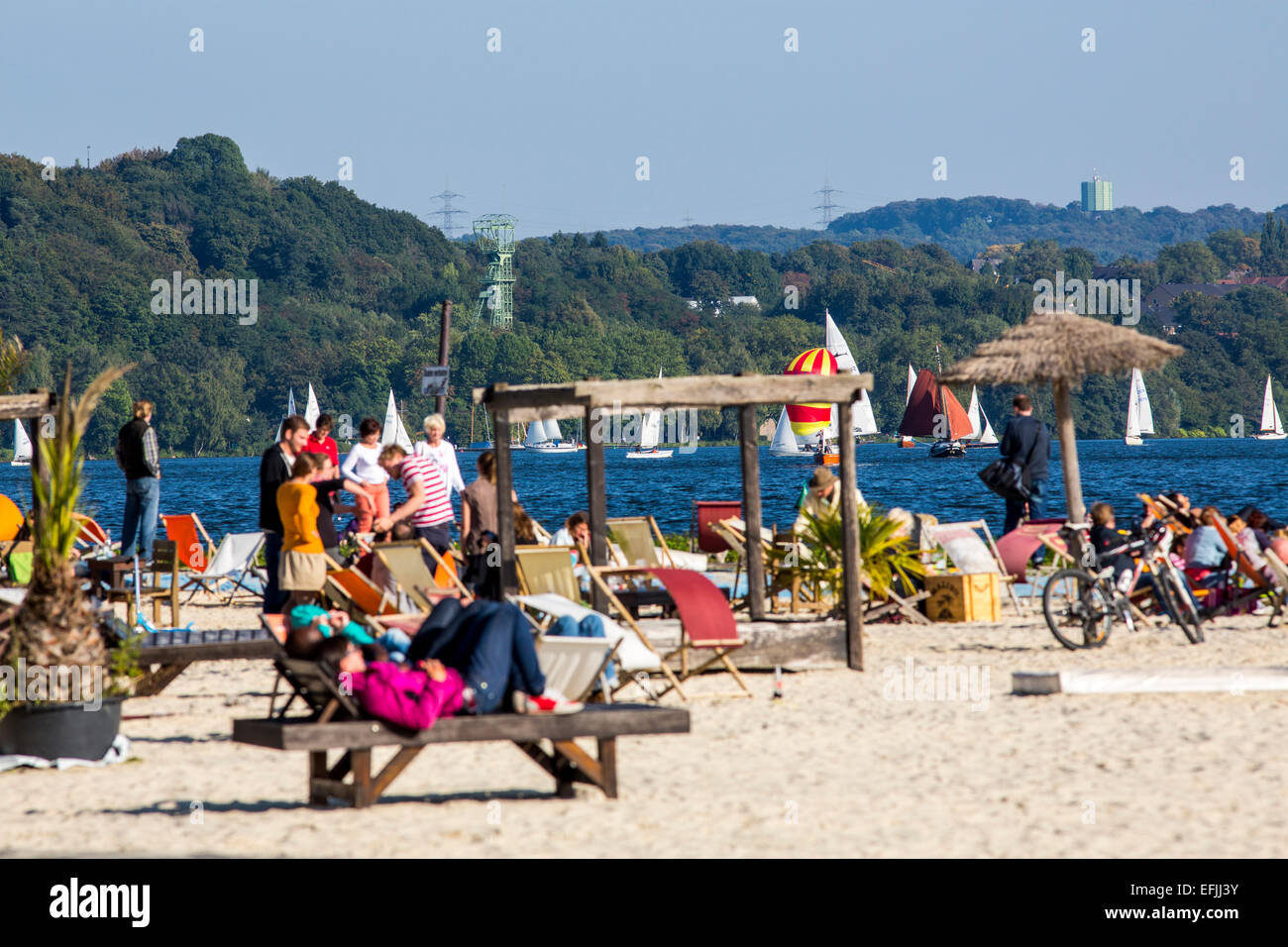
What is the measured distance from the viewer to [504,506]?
9492mm

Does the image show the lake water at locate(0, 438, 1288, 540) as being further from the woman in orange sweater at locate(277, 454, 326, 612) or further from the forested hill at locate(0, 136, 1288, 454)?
the forested hill at locate(0, 136, 1288, 454)

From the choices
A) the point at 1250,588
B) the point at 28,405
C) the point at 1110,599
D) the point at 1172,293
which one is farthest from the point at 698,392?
the point at 1172,293

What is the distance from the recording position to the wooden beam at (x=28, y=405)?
38.5 feet

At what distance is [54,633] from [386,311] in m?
136

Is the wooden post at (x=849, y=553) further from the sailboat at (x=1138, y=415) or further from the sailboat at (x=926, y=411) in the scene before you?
the sailboat at (x=1138, y=415)

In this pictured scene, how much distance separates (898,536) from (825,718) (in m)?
3.59

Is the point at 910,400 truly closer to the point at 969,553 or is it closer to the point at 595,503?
the point at 969,553

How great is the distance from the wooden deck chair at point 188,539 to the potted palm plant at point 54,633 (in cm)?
751

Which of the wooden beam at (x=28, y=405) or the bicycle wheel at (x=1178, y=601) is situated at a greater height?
the wooden beam at (x=28, y=405)

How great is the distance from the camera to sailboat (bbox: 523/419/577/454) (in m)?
108

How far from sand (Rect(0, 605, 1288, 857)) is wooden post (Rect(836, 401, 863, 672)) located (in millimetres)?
516

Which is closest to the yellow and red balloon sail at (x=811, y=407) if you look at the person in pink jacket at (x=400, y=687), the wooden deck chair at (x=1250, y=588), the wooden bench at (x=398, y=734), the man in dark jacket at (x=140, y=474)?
the man in dark jacket at (x=140, y=474)

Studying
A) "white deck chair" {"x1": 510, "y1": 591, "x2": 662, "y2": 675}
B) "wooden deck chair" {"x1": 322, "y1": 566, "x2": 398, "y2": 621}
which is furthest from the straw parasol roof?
"wooden deck chair" {"x1": 322, "y1": 566, "x2": 398, "y2": 621}
